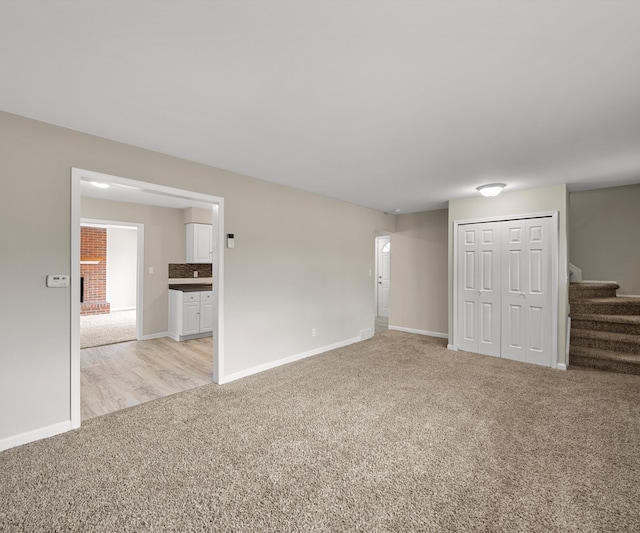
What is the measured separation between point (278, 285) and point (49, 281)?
2.43m

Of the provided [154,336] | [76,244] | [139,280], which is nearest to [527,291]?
[76,244]

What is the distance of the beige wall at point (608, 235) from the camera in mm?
4762

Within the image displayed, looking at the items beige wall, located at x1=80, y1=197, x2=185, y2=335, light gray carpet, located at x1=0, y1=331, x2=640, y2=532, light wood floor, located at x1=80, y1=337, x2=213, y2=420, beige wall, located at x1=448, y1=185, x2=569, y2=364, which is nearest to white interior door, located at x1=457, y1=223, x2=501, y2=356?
beige wall, located at x1=448, y1=185, x2=569, y2=364

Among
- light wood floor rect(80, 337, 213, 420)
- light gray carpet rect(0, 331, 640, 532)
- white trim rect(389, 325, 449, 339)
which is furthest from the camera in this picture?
white trim rect(389, 325, 449, 339)

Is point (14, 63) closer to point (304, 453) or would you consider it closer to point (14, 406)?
point (14, 406)

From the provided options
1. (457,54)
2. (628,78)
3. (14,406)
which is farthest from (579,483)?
(14,406)

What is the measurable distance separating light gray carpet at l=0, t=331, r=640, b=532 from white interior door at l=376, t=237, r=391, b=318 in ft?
16.1

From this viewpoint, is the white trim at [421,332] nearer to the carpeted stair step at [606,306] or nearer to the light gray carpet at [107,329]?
the carpeted stair step at [606,306]

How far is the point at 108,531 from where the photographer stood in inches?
63.3

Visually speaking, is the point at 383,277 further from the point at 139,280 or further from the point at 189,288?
the point at 139,280

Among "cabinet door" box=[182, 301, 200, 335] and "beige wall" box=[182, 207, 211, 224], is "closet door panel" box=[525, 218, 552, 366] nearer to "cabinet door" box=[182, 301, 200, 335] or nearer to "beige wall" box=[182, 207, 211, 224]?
"cabinet door" box=[182, 301, 200, 335]

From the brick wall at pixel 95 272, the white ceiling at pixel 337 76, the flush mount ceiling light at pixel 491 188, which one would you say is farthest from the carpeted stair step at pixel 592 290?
the brick wall at pixel 95 272

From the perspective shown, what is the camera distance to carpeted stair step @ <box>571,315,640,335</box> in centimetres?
427

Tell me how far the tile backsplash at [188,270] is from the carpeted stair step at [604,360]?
6571 mm
